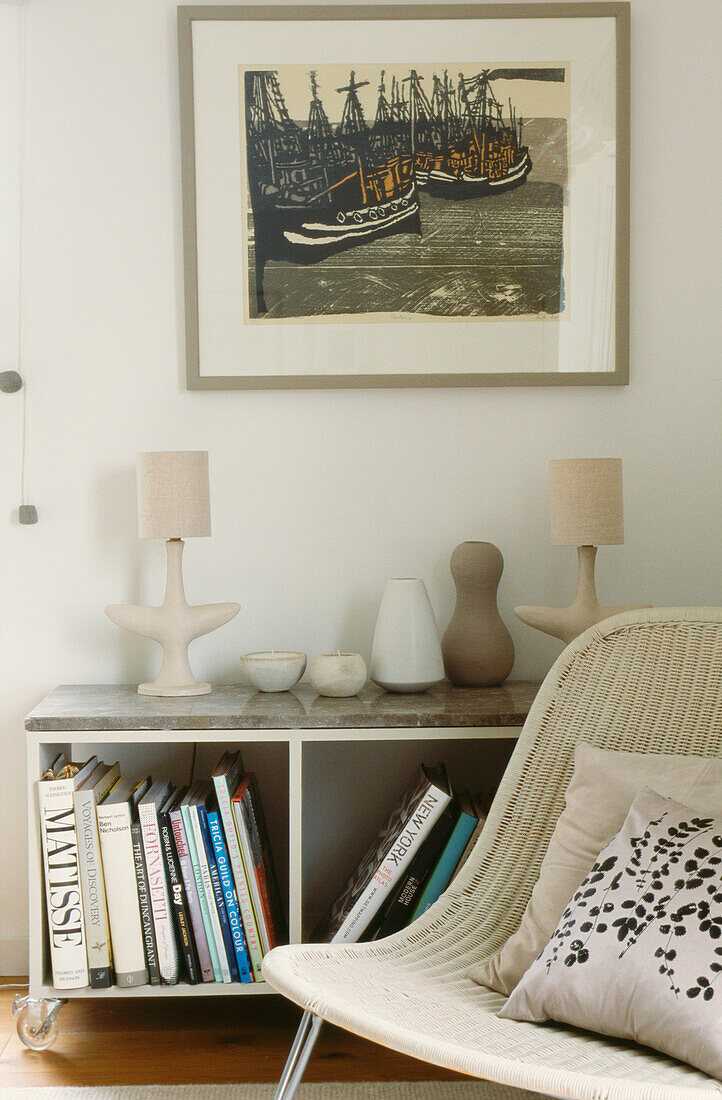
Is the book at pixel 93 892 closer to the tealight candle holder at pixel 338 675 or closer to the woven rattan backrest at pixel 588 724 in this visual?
the tealight candle holder at pixel 338 675

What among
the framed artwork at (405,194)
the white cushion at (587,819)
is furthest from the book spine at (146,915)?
the framed artwork at (405,194)

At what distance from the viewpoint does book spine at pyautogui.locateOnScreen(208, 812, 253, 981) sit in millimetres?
1666

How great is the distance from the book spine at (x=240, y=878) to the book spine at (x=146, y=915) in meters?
0.15

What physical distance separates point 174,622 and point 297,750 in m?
0.37

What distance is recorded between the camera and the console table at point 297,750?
5.36ft

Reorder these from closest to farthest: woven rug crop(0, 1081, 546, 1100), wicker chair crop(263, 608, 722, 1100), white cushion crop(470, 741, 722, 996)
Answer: wicker chair crop(263, 608, 722, 1100), white cushion crop(470, 741, 722, 996), woven rug crop(0, 1081, 546, 1100)

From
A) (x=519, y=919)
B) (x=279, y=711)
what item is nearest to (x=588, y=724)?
(x=519, y=919)

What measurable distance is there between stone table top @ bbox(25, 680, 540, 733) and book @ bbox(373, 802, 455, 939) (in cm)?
20

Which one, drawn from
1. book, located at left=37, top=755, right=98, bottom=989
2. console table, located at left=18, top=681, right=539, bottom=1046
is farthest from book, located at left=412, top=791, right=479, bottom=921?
book, located at left=37, top=755, right=98, bottom=989

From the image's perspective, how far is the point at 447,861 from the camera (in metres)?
1.66

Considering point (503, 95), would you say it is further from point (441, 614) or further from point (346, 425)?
point (441, 614)

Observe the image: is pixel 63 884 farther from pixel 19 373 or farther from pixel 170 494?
pixel 19 373

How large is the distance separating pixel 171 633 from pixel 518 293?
39.2 inches

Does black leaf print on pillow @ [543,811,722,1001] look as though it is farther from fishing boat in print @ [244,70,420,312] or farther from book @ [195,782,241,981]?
fishing boat in print @ [244,70,420,312]
